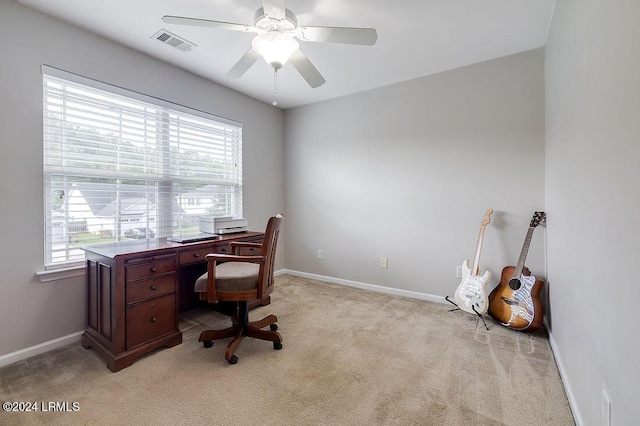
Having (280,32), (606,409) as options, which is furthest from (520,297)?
(280,32)

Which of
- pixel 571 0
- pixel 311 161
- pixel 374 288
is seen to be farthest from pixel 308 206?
pixel 571 0

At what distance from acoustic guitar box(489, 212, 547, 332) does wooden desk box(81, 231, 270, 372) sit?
2.54 m

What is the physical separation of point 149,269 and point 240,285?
0.66 m

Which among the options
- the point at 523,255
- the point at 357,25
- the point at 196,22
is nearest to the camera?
the point at 196,22

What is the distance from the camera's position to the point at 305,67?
78.1 inches

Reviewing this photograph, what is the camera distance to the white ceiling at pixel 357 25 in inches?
76.0

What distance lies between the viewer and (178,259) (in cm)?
218

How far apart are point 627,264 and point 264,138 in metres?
3.64

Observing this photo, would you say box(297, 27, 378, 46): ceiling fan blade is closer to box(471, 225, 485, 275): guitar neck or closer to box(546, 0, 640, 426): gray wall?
box(546, 0, 640, 426): gray wall

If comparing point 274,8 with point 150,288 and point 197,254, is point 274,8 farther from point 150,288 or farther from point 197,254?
point 150,288

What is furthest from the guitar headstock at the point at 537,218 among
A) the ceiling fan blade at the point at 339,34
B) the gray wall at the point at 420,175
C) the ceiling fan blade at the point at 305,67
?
the ceiling fan blade at the point at 305,67

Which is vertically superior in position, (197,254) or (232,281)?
(197,254)

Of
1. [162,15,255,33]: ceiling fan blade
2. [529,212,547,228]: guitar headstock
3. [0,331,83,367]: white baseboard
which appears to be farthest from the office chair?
[529,212,547,228]: guitar headstock

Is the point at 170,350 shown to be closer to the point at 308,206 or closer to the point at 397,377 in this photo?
the point at 397,377
